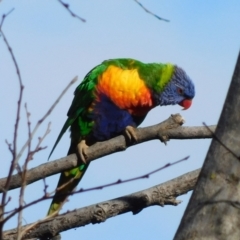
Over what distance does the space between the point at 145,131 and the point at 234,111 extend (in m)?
1.52

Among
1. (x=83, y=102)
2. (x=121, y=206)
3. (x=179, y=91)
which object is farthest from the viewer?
(x=179, y=91)

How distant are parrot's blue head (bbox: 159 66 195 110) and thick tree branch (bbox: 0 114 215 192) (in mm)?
1809

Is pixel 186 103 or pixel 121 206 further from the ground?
pixel 121 206

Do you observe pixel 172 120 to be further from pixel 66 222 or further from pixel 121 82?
pixel 121 82

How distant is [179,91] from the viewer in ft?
17.4

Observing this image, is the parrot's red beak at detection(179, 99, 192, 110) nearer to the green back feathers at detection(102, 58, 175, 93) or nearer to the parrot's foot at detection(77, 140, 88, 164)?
the green back feathers at detection(102, 58, 175, 93)

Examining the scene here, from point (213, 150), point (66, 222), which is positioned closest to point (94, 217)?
point (66, 222)

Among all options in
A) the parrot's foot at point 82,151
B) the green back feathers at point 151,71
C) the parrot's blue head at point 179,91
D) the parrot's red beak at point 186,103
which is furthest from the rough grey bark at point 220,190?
the parrot's red beak at point 186,103

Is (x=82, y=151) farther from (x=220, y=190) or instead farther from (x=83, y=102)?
(x=220, y=190)

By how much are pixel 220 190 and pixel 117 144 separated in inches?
64.8

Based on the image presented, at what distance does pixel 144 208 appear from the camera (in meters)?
3.27

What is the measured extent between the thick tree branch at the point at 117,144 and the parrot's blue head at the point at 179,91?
1.81m

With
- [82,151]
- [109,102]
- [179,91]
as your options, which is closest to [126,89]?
[109,102]

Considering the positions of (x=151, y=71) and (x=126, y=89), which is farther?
(x=151, y=71)
